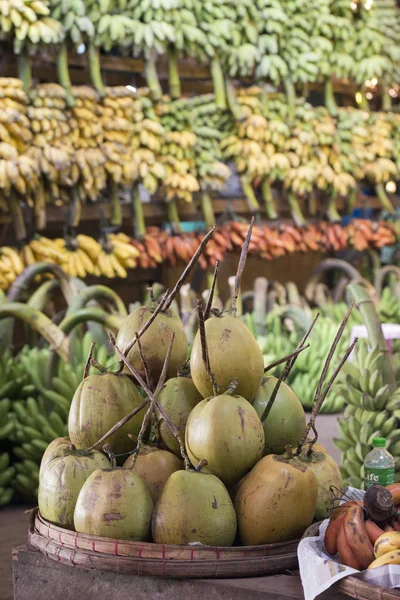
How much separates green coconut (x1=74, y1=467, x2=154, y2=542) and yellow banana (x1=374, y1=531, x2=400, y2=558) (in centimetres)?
39

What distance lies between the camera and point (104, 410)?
5.24 ft

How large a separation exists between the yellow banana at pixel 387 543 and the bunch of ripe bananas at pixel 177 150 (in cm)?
397

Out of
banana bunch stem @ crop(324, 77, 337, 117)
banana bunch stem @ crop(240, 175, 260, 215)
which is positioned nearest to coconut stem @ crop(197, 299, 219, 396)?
banana bunch stem @ crop(240, 175, 260, 215)

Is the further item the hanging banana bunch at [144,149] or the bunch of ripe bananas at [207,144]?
the bunch of ripe bananas at [207,144]

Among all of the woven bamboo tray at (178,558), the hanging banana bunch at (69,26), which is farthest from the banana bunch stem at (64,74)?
the woven bamboo tray at (178,558)

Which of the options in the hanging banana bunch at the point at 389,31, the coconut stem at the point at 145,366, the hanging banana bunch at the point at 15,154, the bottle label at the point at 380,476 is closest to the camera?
the coconut stem at the point at 145,366

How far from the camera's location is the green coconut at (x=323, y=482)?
1.56m

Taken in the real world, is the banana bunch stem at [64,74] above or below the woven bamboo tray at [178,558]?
above

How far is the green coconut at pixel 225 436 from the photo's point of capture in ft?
4.76

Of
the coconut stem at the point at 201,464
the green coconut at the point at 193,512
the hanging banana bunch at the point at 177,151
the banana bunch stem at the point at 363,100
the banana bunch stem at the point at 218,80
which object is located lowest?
the green coconut at the point at 193,512

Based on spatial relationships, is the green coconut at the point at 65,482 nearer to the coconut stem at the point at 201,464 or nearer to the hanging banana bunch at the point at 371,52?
the coconut stem at the point at 201,464

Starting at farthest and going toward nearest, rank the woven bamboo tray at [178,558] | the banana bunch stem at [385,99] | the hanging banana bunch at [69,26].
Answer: the banana bunch stem at [385,99] < the hanging banana bunch at [69,26] < the woven bamboo tray at [178,558]

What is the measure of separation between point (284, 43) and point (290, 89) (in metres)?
0.31

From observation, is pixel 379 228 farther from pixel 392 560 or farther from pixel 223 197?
pixel 392 560
